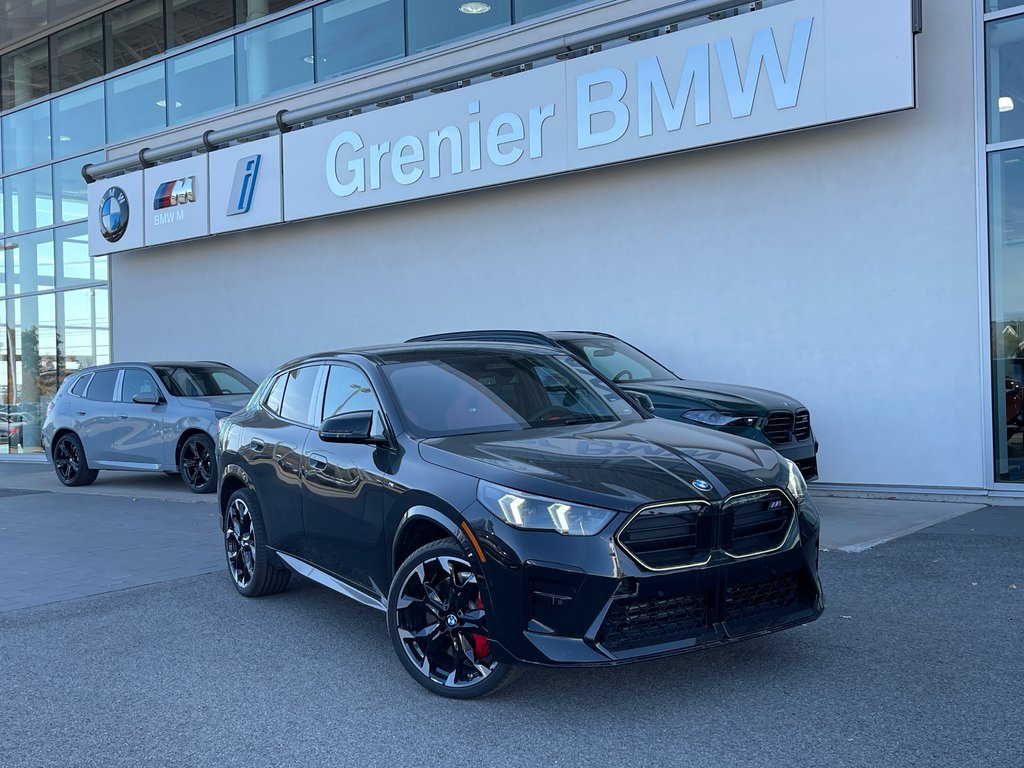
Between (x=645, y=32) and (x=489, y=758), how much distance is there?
999 cm

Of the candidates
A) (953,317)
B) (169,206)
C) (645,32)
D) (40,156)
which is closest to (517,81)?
(645,32)

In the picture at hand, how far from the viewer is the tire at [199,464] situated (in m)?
12.5

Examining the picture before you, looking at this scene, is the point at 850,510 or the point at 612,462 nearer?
the point at 612,462

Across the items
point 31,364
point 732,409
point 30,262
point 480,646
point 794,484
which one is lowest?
point 480,646

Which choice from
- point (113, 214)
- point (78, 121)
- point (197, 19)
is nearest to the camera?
point (197, 19)

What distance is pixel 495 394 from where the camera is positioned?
17.3ft

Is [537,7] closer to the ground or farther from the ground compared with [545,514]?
farther from the ground

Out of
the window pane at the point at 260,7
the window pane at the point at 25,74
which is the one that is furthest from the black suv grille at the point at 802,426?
the window pane at the point at 25,74

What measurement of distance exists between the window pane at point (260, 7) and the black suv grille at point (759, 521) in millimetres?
14670

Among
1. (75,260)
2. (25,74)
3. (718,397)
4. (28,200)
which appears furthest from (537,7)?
(25,74)

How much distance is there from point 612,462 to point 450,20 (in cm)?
1143

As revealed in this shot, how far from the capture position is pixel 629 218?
1209 cm

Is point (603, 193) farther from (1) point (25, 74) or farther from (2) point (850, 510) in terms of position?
(1) point (25, 74)

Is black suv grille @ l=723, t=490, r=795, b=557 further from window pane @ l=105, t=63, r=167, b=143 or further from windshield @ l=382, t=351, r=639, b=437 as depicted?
window pane @ l=105, t=63, r=167, b=143
